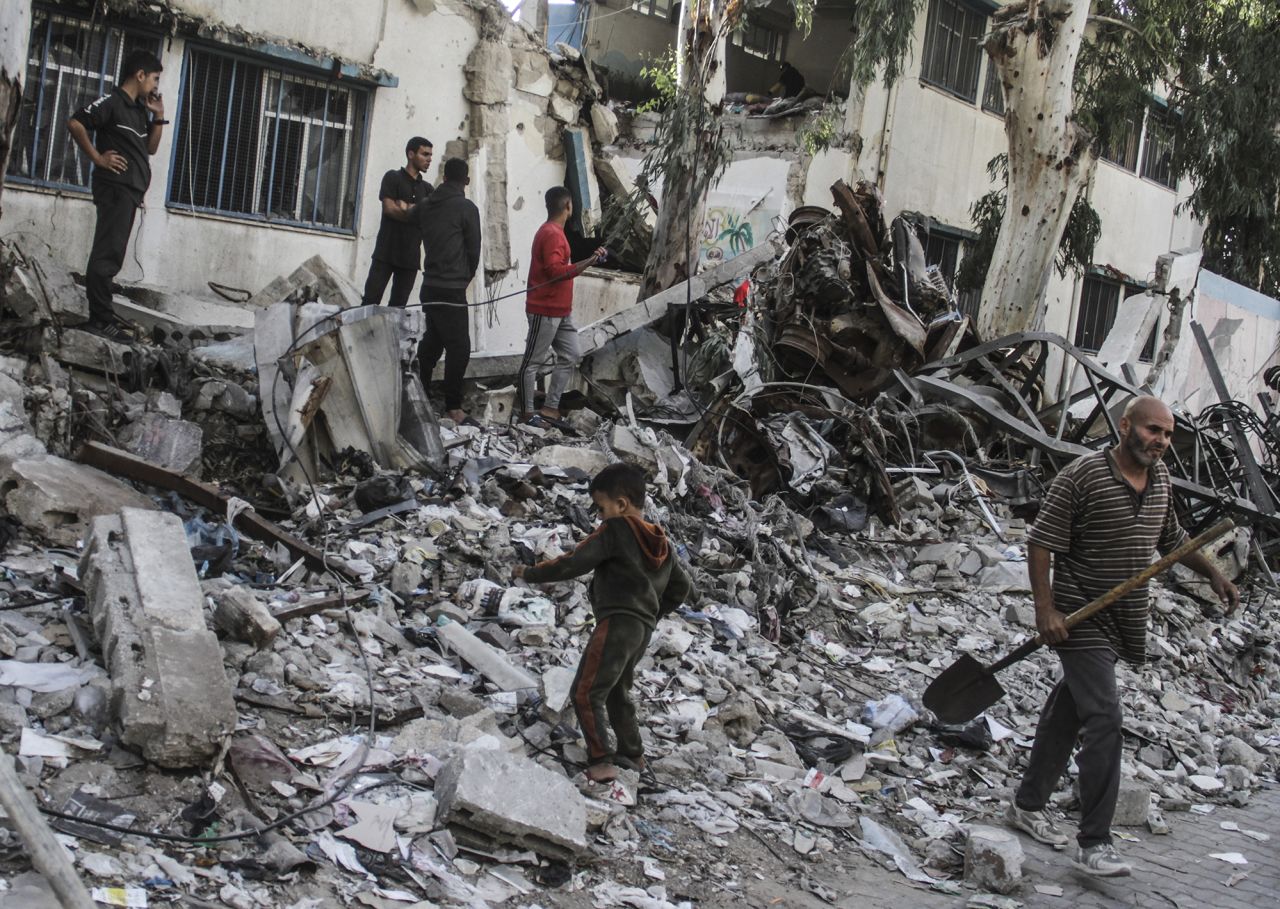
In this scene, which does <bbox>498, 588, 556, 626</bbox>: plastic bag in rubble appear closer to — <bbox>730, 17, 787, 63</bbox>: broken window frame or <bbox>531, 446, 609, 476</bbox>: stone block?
<bbox>531, 446, 609, 476</bbox>: stone block

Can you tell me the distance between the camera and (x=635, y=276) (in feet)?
44.4

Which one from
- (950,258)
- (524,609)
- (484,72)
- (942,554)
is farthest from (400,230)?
(950,258)

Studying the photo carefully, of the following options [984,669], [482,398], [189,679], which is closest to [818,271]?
[482,398]

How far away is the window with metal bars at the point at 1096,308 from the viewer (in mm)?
19000

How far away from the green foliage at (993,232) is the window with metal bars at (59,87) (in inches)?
414

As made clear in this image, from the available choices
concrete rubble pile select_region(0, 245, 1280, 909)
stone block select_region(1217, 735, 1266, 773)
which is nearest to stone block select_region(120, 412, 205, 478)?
concrete rubble pile select_region(0, 245, 1280, 909)

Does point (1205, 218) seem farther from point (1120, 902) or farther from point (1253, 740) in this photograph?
point (1120, 902)

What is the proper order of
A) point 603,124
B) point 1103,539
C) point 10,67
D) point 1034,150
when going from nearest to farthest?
point 10,67
point 1103,539
point 1034,150
point 603,124

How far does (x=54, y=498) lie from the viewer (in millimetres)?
5207

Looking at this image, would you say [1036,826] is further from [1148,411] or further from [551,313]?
[551,313]

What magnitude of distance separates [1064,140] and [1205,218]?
28.4 ft

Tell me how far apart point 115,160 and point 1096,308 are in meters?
15.9

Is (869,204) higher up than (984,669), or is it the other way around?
(869,204)

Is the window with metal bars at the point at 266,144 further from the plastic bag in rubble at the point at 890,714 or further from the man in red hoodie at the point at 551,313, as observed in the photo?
the plastic bag in rubble at the point at 890,714
